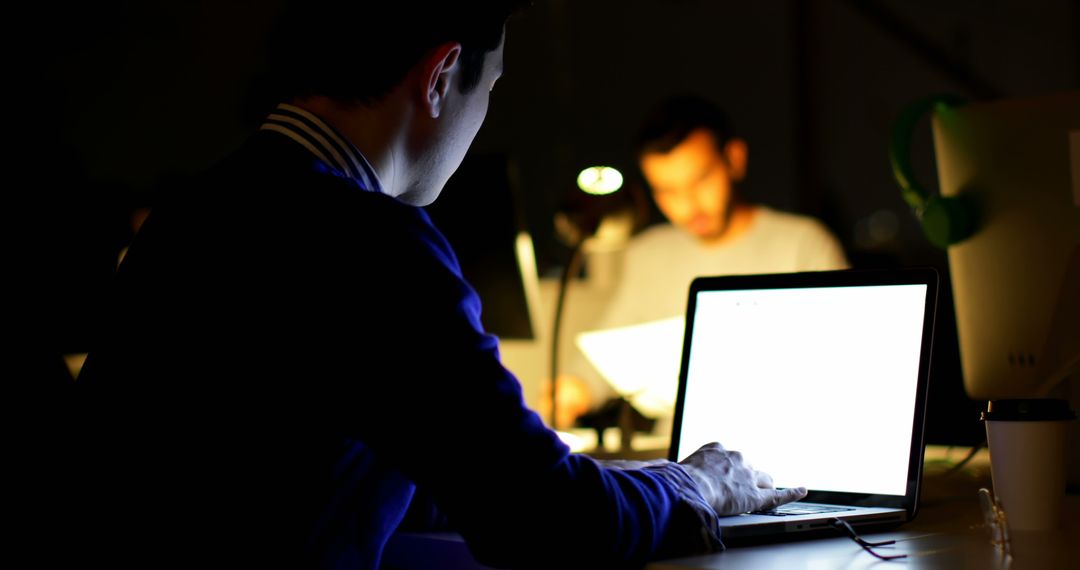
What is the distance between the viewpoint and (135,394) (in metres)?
0.85

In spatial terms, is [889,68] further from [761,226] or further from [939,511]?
[939,511]

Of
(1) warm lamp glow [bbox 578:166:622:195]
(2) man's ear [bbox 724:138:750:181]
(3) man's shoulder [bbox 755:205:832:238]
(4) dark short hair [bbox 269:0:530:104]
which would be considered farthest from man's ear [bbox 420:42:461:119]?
(3) man's shoulder [bbox 755:205:832:238]

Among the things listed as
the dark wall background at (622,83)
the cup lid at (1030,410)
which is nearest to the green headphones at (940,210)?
the cup lid at (1030,410)

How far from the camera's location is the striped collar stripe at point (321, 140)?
95cm

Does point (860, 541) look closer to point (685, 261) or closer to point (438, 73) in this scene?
point (438, 73)

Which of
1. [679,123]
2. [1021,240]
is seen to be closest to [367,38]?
[1021,240]

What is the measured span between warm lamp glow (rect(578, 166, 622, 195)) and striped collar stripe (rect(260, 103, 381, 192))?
3.82 feet

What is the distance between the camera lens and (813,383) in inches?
44.9

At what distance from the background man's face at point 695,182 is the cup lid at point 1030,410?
5.65 ft

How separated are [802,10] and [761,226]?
2757 millimetres

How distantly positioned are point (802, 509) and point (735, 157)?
181cm

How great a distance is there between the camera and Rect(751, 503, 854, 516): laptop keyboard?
1014 millimetres

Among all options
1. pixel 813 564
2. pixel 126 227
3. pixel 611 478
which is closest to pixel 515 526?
pixel 611 478

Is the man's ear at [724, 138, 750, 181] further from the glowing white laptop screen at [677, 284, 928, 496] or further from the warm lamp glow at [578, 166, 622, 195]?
the glowing white laptop screen at [677, 284, 928, 496]
